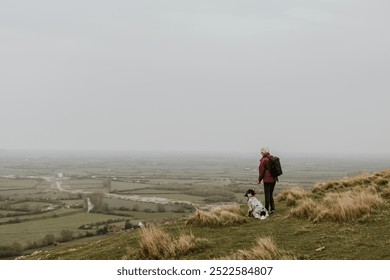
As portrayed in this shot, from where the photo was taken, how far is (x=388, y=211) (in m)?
10.4

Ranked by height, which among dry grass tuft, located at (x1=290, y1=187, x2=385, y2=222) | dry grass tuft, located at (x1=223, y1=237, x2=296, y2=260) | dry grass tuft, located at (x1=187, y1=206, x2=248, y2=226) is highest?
dry grass tuft, located at (x1=290, y1=187, x2=385, y2=222)

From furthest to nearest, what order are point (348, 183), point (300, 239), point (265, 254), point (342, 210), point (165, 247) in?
1. point (348, 183)
2. point (342, 210)
3. point (300, 239)
4. point (165, 247)
5. point (265, 254)

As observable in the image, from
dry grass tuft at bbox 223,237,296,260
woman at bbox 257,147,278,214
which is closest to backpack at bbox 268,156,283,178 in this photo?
woman at bbox 257,147,278,214

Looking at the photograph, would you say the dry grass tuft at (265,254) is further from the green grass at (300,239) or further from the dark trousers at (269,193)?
the dark trousers at (269,193)

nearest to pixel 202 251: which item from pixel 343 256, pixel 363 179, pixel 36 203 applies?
pixel 343 256

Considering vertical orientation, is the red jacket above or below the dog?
above

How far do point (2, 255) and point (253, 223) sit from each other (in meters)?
27.3

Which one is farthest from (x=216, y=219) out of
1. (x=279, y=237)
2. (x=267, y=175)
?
(x=279, y=237)

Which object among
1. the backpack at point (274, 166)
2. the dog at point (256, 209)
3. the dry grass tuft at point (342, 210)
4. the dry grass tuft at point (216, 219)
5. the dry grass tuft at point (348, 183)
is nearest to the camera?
the dry grass tuft at point (342, 210)

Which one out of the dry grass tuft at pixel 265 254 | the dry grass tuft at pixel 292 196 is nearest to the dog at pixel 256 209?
the dry grass tuft at pixel 292 196

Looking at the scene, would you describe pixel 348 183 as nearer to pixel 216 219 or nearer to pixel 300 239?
pixel 216 219

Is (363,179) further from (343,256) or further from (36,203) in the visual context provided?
(36,203)

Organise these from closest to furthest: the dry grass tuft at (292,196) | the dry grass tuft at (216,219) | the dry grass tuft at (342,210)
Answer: the dry grass tuft at (342,210) < the dry grass tuft at (216,219) < the dry grass tuft at (292,196)

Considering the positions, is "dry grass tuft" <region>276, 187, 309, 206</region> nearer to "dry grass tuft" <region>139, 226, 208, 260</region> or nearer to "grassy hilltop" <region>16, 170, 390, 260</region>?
"grassy hilltop" <region>16, 170, 390, 260</region>
